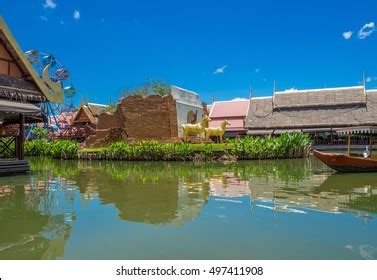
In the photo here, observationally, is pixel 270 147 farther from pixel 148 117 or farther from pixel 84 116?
pixel 84 116

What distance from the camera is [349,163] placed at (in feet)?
44.5

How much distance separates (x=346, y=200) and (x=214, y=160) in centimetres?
1436

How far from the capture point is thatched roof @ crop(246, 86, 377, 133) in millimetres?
32438

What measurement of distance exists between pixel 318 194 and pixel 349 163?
5.46m

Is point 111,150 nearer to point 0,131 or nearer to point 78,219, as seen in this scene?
point 0,131

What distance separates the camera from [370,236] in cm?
522

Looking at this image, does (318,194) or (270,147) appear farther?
(270,147)

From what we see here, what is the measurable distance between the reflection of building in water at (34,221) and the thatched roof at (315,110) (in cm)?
2671

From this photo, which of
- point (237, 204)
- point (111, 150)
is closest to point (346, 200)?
point (237, 204)

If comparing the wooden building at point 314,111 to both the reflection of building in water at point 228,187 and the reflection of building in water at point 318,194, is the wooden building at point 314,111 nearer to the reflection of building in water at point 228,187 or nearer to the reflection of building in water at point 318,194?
the reflection of building in water at point 318,194

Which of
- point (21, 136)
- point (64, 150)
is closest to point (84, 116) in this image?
point (64, 150)

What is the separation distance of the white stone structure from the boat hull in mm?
14515

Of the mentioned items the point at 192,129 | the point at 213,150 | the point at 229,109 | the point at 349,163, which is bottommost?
the point at 349,163

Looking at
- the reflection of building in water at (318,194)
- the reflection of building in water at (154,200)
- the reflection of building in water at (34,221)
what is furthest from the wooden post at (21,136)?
the reflection of building in water at (318,194)
